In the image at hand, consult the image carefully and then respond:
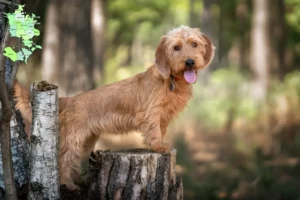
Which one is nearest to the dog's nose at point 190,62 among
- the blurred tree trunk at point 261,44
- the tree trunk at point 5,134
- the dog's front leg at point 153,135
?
the dog's front leg at point 153,135

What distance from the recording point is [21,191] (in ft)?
Result: 18.8

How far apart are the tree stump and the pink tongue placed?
0.68 meters

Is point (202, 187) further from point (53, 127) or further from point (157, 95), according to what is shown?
point (53, 127)

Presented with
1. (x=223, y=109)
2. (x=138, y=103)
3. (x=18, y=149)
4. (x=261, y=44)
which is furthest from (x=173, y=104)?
(x=261, y=44)

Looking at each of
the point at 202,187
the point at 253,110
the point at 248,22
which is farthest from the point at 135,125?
the point at 248,22

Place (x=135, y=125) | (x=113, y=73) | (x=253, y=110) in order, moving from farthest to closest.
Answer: (x=113, y=73)
(x=253, y=110)
(x=135, y=125)

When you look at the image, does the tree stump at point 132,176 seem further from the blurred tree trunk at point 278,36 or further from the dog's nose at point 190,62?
the blurred tree trunk at point 278,36

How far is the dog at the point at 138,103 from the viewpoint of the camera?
587cm

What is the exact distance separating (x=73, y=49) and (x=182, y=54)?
21.7 ft

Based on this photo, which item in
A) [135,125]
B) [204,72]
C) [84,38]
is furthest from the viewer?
[204,72]

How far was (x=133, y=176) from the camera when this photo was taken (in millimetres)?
5531

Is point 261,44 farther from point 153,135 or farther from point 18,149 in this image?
point 18,149

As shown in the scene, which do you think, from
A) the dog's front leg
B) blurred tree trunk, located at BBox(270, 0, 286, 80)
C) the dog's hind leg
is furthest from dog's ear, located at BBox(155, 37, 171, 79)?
blurred tree trunk, located at BBox(270, 0, 286, 80)

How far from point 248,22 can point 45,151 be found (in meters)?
26.0
